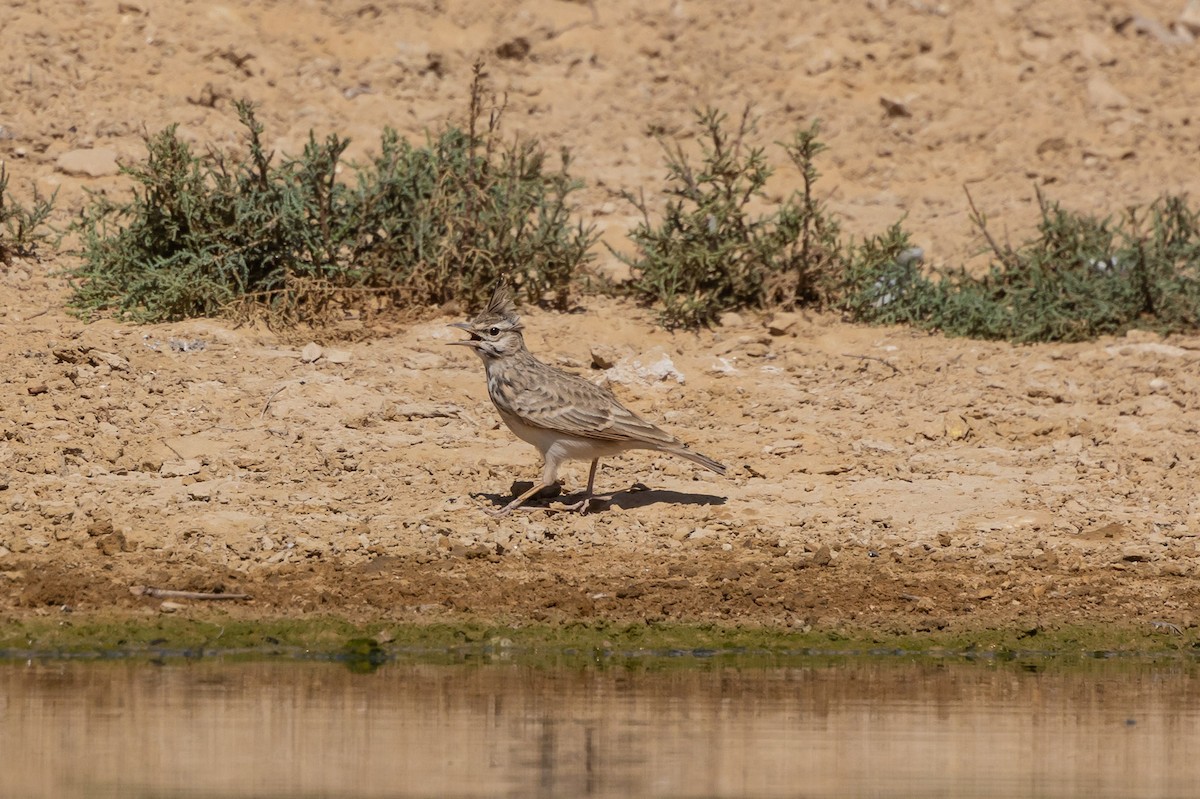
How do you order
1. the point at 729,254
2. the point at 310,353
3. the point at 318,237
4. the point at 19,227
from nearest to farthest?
the point at 310,353
the point at 318,237
the point at 729,254
the point at 19,227

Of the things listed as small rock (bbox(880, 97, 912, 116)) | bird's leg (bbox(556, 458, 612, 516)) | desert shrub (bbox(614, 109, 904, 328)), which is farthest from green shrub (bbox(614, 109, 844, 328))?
small rock (bbox(880, 97, 912, 116))

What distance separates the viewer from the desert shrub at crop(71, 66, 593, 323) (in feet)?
42.7

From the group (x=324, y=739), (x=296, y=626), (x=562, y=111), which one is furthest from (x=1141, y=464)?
(x=562, y=111)

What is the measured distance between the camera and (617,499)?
10945 millimetres

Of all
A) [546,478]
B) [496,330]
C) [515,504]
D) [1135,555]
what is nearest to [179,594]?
[515,504]

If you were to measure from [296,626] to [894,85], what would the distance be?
34.3 ft

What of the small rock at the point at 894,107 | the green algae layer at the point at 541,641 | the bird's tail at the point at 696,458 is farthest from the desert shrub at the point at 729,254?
the green algae layer at the point at 541,641

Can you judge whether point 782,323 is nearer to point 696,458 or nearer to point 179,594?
point 696,458

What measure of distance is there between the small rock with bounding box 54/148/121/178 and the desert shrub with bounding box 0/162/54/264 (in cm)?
89

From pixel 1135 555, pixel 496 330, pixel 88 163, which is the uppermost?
pixel 88 163

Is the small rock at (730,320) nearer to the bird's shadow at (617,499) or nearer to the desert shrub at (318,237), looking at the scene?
the desert shrub at (318,237)

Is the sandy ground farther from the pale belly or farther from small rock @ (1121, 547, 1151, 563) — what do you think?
the pale belly

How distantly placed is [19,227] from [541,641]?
20.9ft

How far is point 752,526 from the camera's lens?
10.6m
